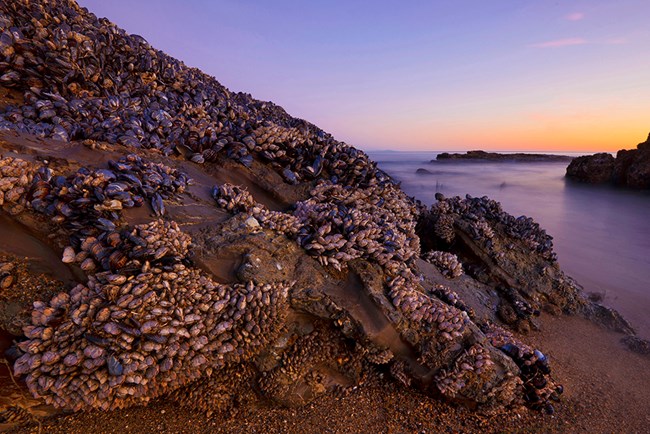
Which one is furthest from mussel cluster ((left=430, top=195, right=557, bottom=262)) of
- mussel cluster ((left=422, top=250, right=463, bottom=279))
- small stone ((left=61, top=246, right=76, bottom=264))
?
small stone ((left=61, top=246, right=76, bottom=264))

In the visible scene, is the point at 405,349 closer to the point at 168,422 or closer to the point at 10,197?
the point at 168,422

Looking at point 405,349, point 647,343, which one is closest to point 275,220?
point 405,349

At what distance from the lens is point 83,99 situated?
5.33 metres

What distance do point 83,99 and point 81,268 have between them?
340 cm

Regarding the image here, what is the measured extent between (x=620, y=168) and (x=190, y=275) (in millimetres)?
25857

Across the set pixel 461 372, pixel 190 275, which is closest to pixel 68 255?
pixel 190 275

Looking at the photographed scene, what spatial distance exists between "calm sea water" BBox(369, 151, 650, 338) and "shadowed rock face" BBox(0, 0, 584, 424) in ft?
16.6

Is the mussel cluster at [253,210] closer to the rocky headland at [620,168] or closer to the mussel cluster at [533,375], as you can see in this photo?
the mussel cluster at [533,375]

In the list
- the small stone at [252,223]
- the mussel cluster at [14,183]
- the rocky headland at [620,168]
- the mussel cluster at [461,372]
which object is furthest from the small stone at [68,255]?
the rocky headland at [620,168]

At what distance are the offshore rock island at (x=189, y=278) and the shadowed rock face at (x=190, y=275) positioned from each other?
0.7 inches

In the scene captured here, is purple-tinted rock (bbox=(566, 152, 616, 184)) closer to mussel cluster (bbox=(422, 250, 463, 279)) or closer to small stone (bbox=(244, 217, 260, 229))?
mussel cluster (bbox=(422, 250, 463, 279))

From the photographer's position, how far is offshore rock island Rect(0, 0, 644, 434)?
3.18 meters

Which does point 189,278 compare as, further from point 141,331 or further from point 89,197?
point 89,197

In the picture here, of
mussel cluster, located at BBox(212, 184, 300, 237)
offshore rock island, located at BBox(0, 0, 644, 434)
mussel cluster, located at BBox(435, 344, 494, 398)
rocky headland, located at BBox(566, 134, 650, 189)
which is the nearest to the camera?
offshore rock island, located at BBox(0, 0, 644, 434)
